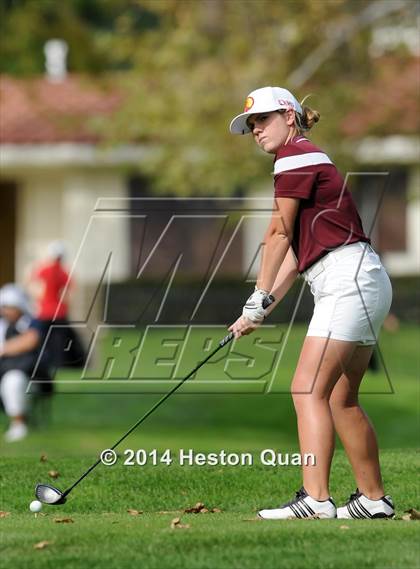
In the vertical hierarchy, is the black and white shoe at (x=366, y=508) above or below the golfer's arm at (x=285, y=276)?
below

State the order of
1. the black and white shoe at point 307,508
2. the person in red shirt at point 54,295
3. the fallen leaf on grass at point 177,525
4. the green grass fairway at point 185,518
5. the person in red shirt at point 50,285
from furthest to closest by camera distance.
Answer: the person in red shirt at point 50,285 < the person in red shirt at point 54,295 < the black and white shoe at point 307,508 < the fallen leaf on grass at point 177,525 < the green grass fairway at point 185,518

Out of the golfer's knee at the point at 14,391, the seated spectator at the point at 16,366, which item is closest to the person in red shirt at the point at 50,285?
the seated spectator at the point at 16,366

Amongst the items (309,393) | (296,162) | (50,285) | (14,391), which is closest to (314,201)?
(296,162)

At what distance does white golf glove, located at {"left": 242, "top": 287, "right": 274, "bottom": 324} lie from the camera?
679 centimetres

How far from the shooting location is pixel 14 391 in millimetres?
13500

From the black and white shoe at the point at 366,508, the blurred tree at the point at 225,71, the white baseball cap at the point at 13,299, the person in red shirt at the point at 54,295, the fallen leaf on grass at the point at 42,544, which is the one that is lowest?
the person in red shirt at the point at 54,295

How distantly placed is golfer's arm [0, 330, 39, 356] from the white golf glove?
23.5 feet

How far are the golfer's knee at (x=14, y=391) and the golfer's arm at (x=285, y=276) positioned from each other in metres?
6.85

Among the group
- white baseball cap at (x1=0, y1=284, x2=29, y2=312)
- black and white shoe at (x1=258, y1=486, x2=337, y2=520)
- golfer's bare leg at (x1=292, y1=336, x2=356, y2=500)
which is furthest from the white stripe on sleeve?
white baseball cap at (x1=0, y1=284, x2=29, y2=312)

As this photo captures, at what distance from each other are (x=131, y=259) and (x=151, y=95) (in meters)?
7.21

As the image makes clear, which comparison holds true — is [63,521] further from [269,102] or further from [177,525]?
[269,102]

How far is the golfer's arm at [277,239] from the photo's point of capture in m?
6.66

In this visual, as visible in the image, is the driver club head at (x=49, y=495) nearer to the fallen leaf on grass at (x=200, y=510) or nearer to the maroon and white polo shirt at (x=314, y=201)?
the fallen leaf on grass at (x=200, y=510)
